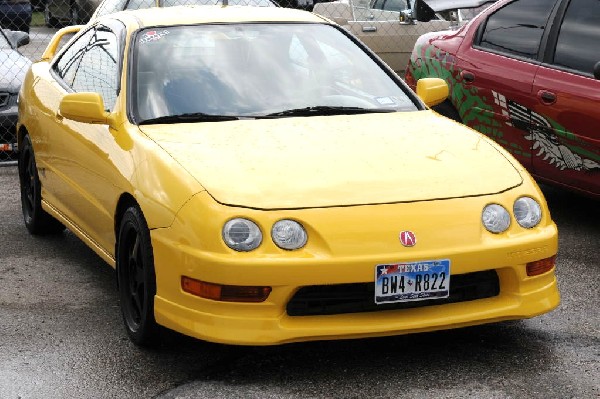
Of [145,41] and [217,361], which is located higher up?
[145,41]

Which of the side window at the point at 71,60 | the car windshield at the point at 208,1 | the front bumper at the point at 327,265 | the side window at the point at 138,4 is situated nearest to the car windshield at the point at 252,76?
the side window at the point at 71,60

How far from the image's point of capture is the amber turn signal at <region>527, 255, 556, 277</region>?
510 cm

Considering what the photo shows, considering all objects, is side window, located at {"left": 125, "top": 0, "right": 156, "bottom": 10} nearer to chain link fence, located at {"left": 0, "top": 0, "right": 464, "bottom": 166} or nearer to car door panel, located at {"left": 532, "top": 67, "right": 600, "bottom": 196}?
chain link fence, located at {"left": 0, "top": 0, "right": 464, "bottom": 166}

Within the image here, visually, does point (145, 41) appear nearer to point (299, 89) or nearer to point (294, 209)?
point (299, 89)

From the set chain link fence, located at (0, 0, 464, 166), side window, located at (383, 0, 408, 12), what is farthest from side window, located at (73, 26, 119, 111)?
side window, located at (383, 0, 408, 12)

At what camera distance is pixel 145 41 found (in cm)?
624

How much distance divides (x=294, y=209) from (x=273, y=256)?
21 centimetres

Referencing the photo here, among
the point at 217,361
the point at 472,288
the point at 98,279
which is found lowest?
the point at 98,279

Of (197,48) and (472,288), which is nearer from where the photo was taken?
(472,288)

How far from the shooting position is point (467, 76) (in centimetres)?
833

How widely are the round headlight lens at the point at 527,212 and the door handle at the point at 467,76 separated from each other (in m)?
3.14

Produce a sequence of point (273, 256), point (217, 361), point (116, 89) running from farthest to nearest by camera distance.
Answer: point (116, 89) → point (217, 361) → point (273, 256)

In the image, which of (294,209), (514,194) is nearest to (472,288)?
(514,194)

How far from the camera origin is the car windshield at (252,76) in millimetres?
5906
